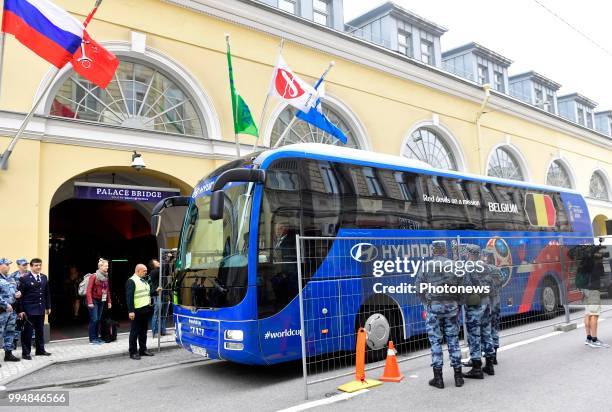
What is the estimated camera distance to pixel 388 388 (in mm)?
6055

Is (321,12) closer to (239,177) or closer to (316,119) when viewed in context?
(316,119)

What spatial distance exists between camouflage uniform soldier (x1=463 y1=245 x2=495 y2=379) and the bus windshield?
2.95 metres

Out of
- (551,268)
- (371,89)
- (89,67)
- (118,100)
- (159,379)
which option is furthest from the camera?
(371,89)

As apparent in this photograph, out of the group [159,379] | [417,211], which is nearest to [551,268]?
[417,211]

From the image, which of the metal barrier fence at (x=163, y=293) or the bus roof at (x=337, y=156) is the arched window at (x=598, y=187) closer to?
the bus roof at (x=337, y=156)

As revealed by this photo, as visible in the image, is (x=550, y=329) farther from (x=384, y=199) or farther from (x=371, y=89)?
(x=371, y=89)

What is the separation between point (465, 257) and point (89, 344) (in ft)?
27.0

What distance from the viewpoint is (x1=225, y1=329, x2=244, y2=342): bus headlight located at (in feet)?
21.1

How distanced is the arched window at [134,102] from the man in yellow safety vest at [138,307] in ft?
15.4

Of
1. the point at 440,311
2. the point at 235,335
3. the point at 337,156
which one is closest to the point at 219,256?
the point at 235,335

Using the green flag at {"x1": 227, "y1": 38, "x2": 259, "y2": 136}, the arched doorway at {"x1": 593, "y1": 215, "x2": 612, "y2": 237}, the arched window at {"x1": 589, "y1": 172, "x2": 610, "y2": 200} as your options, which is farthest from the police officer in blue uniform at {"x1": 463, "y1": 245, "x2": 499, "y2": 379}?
the arched doorway at {"x1": 593, "y1": 215, "x2": 612, "y2": 237}

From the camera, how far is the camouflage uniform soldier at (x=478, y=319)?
6.27 m

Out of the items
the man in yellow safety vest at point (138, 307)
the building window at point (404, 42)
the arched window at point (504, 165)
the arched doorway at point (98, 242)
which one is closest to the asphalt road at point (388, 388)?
the man in yellow safety vest at point (138, 307)

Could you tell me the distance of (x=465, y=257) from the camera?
6602 millimetres
